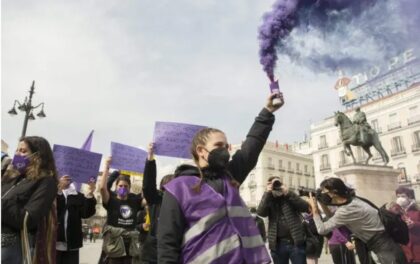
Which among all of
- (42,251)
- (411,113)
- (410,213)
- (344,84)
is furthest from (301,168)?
(42,251)

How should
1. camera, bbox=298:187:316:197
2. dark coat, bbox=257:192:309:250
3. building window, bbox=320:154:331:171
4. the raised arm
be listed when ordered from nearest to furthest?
1. the raised arm
2. camera, bbox=298:187:316:197
3. dark coat, bbox=257:192:309:250
4. building window, bbox=320:154:331:171

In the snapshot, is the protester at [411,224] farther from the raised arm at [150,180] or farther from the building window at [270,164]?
the building window at [270,164]

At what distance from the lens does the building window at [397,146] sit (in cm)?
4891

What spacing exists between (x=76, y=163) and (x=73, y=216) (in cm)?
154

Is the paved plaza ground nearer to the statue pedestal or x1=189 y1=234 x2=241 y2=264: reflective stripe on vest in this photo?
the statue pedestal

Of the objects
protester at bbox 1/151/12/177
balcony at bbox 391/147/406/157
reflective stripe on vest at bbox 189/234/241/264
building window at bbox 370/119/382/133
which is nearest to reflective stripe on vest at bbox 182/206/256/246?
reflective stripe on vest at bbox 189/234/241/264

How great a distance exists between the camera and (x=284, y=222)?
545 cm

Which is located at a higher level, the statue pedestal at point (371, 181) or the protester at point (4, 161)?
the statue pedestal at point (371, 181)

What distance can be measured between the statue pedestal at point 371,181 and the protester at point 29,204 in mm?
13384

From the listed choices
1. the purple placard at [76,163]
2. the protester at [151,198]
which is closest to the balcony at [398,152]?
the purple placard at [76,163]

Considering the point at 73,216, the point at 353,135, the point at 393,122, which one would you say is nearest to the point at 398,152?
the point at 393,122

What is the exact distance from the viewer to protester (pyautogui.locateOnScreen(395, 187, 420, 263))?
6.39 metres

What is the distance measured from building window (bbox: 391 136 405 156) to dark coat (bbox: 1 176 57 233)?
5183 cm

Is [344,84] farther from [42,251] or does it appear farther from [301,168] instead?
[42,251]
